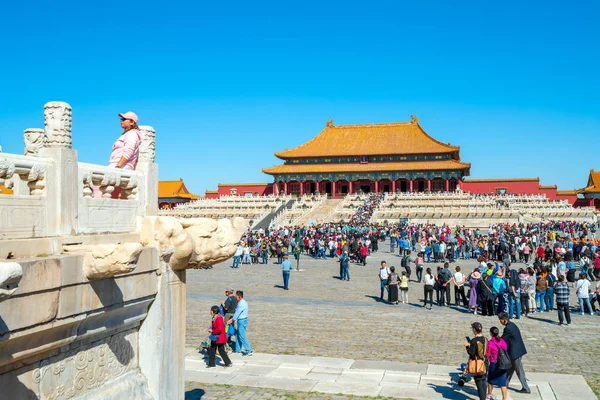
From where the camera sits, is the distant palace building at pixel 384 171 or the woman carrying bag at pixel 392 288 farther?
the distant palace building at pixel 384 171

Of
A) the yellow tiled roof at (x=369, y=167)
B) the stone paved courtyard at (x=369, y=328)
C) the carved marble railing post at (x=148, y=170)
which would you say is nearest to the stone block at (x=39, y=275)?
the carved marble railing post at (x=148, y=170)

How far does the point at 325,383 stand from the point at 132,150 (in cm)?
567

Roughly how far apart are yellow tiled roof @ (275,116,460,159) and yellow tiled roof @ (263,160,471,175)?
158 centimetres

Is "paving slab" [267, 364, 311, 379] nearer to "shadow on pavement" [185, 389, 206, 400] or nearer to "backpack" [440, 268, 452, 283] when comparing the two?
"shadow on pavement" [185, 389, 206, 400]

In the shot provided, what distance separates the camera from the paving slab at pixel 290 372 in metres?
10.6

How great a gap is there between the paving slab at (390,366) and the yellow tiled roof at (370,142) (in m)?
64.5

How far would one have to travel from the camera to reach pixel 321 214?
179 feet

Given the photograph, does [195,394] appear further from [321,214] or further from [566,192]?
[566,192]

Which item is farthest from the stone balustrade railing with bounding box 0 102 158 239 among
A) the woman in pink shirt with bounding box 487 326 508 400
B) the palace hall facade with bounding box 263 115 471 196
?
the palace hall facade with bounding box 263 115 471 196

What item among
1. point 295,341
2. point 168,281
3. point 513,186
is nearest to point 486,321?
point 295,341

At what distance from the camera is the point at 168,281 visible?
6.61 meters

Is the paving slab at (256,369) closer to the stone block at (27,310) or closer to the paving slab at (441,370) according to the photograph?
the paving slab at (441,370)

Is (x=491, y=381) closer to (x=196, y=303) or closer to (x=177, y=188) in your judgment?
(x=196, y=303)

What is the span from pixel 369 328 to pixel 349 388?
491 cm
